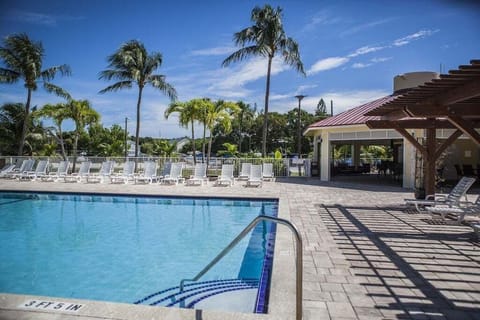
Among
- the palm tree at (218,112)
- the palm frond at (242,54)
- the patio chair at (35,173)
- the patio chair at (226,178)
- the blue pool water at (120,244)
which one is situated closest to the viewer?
the blue pool water at (120,244)

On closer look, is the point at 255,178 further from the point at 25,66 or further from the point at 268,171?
the point at 25,66

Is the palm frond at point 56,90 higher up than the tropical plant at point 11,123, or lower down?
higher up

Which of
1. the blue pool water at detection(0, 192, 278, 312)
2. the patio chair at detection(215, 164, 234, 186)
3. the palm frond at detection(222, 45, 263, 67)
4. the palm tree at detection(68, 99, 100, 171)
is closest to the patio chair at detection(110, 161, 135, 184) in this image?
the blue pool water at detection(0, 192, 278, 312)

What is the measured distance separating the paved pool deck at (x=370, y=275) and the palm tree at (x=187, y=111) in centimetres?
Result: 1389

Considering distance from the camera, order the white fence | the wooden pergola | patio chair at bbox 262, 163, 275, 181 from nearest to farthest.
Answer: the wooden pergola
patio chair at bbox 262, 163, 275, 181
the white fence

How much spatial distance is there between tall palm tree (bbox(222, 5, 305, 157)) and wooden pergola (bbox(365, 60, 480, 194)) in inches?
480

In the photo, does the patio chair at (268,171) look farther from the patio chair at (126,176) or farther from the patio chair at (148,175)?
the patio chair at (126,176)

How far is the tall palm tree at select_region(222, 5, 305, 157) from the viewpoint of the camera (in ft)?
70.3

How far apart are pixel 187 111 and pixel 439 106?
16339 millimetres

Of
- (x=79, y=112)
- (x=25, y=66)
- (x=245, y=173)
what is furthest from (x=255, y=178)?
(x=25, y=66)

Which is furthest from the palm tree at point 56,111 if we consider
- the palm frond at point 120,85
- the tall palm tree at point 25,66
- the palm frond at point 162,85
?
the palm frond at point 162,85

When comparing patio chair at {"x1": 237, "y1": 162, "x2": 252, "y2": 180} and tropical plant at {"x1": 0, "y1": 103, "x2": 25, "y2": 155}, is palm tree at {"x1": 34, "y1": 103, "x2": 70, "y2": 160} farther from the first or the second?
patio chair at {"x1": 237, "y1": 162, "x2": 252, "y2": 180}

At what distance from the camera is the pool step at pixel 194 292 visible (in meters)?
4.67

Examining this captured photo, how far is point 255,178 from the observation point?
1575cm
